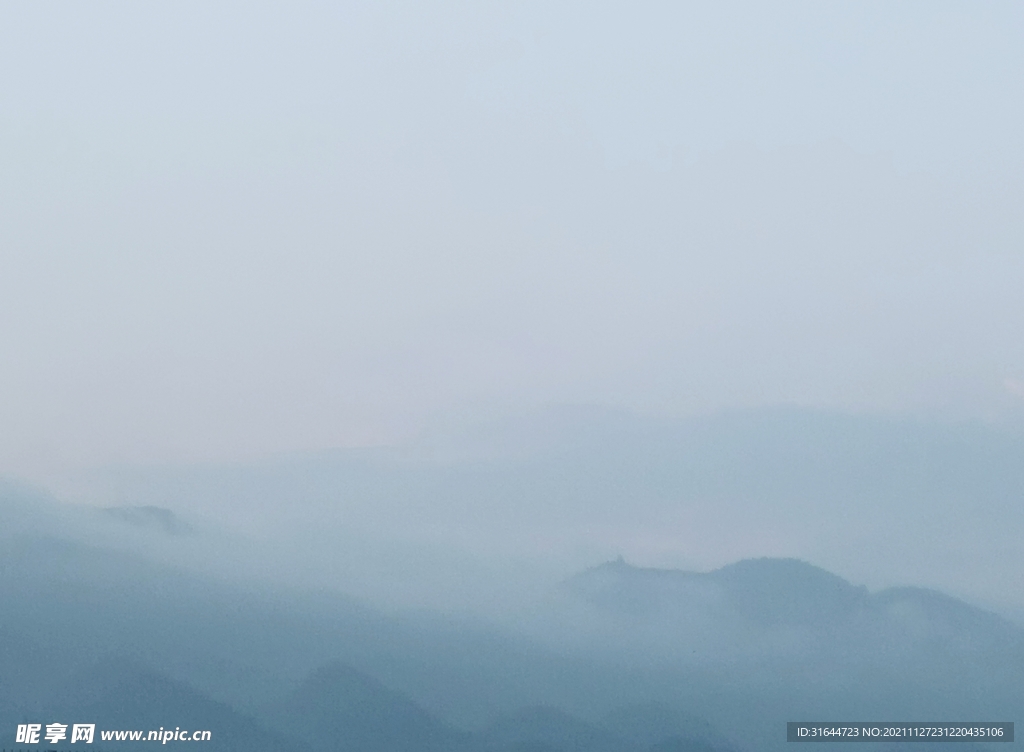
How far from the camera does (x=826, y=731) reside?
16203 mm

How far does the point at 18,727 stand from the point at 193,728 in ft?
8.45

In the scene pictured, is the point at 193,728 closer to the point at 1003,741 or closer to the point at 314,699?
the point at 314,699

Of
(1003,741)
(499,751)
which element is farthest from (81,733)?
(1003,741)

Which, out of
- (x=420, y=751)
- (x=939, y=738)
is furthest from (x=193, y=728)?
(x=939, y=738)

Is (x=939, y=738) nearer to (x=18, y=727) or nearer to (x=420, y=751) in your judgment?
(x=420, y=751)

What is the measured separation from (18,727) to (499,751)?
23.8ft

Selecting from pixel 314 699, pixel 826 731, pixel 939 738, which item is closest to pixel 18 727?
pixel 314 699

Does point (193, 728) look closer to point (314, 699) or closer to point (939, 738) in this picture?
point (314, 699)

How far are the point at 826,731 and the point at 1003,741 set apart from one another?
2.65m

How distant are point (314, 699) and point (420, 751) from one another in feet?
6.07

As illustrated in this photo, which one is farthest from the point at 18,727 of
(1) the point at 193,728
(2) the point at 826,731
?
(2) the point at 826,731

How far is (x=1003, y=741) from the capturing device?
634 inches

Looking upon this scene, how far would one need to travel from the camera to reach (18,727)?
16.0 m

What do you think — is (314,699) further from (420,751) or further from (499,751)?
(499,751)
